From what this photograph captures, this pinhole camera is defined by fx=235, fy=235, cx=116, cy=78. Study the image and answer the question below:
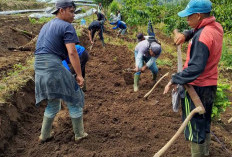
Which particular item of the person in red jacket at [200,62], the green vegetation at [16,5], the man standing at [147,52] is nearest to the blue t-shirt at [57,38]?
the person in red jacket at [200,62]

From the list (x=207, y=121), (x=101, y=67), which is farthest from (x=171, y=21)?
(x=207, y=121)

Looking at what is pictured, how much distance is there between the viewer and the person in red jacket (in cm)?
222

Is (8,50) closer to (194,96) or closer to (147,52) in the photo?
(147,52)

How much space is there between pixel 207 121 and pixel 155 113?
176 cm

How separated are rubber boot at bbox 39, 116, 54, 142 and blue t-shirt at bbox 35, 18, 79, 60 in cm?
88

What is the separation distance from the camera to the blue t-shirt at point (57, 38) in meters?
2.77

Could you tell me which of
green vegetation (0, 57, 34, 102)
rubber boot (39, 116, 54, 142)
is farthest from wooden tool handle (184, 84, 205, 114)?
green vegetation (0, 57, 34, 102)

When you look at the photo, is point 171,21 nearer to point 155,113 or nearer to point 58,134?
point 155,113

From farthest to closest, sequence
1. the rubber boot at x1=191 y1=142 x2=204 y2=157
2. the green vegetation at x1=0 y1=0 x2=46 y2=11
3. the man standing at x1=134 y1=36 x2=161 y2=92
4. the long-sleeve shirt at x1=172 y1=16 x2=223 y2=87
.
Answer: the green vegetation at x1=0 y1=0 x2=46 y2=11
the man standing at x1=134 y1=36 x2=161 y2=92
the rubber boot at x1=191 y1=142 x2=204 y2=157
the long-sleeve shirt at x1=172 y1=16 x2=223 y2=87

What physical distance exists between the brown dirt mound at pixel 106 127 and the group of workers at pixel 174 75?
9.7 inches

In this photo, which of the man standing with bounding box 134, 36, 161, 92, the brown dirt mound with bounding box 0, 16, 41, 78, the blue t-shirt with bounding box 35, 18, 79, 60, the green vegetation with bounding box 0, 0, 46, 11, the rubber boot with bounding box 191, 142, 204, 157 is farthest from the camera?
the green vegetation with bounding box 0, 0, 46, 11

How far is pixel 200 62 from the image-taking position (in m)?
2.21

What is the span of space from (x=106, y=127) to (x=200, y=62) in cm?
205

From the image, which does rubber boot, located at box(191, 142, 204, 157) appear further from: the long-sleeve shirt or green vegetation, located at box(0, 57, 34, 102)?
green vegetation, located at box(0, 57, 34, 102)
